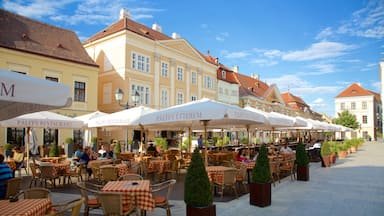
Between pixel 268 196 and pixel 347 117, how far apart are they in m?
64.8

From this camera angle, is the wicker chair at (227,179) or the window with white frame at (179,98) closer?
the wicker chair at (227,179)

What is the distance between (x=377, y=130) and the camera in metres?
79.2

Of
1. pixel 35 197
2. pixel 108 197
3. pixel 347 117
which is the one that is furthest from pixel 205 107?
pixel 347 117

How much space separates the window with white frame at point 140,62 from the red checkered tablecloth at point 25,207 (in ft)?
85.2

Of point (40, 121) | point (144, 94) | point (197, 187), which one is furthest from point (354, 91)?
point (197, 187)

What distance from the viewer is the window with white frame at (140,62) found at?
29847 mm

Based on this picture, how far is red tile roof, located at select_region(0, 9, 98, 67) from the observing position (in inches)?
Answer: 888

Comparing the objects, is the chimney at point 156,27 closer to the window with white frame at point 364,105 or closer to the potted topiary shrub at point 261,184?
the potted topiary shrub at point 261,184

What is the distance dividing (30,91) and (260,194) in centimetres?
528

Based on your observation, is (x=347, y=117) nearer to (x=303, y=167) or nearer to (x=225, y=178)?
(x=303, y=167)

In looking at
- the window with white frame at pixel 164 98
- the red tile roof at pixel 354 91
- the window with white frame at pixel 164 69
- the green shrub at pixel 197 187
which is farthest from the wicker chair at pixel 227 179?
the red tile roof at pixel 354 91

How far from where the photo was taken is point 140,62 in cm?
3067

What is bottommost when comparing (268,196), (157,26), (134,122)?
(268,196)

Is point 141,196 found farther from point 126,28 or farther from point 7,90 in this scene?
point 126,28
